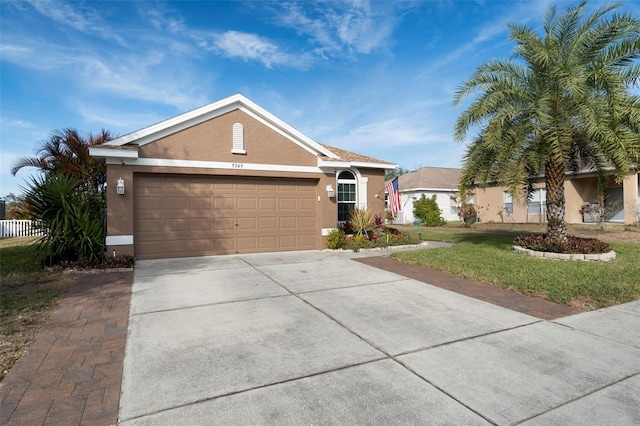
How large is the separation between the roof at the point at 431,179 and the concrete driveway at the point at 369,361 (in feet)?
82.0

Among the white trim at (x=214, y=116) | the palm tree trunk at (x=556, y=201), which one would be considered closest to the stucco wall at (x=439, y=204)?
the white trim at (x=214, y=116)

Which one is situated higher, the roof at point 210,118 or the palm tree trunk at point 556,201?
the roof at point 210,118

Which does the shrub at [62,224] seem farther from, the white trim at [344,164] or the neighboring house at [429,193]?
the neighboring house at [429,193]

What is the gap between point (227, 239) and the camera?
11.6 meters

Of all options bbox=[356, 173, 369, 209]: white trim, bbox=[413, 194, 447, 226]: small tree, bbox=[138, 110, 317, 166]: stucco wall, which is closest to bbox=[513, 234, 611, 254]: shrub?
bbox=[356, 173, 369, 209]: white trim

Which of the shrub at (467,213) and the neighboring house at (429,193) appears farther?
the neighboring house at (429,193)

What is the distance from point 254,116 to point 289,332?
8.69 metres

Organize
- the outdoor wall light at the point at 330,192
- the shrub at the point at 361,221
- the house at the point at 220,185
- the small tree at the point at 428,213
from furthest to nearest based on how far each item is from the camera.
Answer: the small tree at the point at 428,213, the shrub at the point at 361,221, the outdoor wall light at the point at 330,192, the house at the point at 220,185

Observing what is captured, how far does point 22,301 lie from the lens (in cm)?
621

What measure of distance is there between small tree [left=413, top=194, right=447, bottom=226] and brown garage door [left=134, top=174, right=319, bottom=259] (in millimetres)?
15339

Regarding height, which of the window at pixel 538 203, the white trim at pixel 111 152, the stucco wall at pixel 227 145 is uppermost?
the stucco wall at pixel 227 145

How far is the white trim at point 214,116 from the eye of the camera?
10.3m

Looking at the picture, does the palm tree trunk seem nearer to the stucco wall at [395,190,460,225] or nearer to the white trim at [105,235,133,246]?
the white trim at [105,235,133,246]

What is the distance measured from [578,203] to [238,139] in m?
20.5
